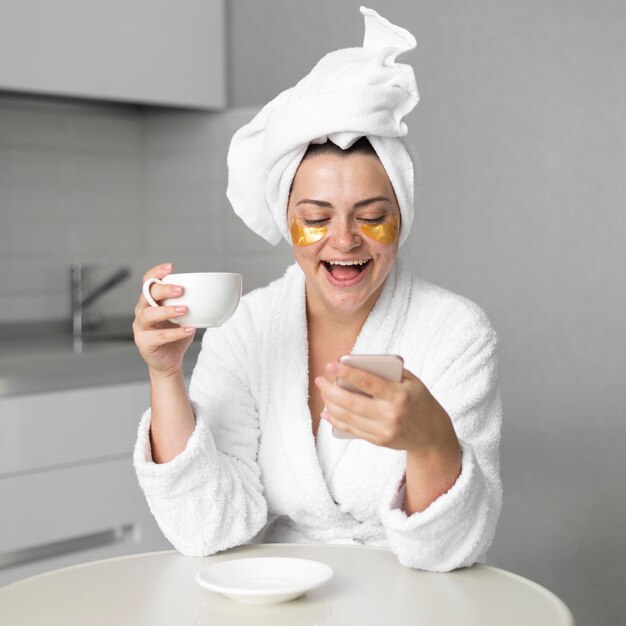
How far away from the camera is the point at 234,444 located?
169 cm

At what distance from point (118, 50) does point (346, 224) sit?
169 centimetres

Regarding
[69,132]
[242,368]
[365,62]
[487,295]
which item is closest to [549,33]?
[487,295]

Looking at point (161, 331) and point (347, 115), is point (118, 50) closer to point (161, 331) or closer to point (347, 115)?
point (347, 115)

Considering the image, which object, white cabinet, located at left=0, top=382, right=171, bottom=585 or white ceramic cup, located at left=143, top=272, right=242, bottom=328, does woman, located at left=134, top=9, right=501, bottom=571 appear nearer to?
white ceramic cup, located at left=143, top=272, right=242, bottom=328

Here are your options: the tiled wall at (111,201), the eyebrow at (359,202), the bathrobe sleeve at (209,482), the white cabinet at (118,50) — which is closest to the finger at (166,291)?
the bathrobe sleeve at (209,482)

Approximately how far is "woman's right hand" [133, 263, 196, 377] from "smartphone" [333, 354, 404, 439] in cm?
30

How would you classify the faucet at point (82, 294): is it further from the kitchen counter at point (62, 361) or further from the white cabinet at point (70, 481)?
the white cabinet at point (70, 481)

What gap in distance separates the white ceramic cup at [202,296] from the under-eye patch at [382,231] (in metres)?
0.28

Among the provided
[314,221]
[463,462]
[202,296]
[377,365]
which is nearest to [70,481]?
[314,221]

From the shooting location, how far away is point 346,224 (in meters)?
1.61

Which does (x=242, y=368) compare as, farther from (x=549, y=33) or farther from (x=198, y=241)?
(x=198, y=241)

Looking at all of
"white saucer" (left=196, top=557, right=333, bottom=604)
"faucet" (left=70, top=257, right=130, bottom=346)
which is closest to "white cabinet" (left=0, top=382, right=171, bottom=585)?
"faucet" (left=70, top=257, right=130, bottom=346)

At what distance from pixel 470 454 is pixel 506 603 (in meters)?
0.19

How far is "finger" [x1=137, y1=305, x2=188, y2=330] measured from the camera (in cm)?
139
